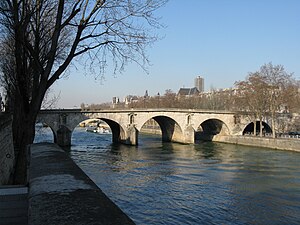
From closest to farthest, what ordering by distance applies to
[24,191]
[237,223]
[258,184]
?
1. [24,191]
2. [237,223]
3. [258,184]

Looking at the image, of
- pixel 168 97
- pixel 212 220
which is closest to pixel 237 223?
pixel 212 220

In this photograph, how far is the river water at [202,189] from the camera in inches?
412

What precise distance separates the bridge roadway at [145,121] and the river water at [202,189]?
1292 centimetres

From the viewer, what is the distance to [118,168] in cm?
2041

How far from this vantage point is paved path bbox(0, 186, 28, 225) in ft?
11.2

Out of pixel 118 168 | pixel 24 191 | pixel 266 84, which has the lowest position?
pixel 118 168

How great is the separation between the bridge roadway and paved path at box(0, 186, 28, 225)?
31.3m

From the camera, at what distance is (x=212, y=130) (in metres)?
49.8

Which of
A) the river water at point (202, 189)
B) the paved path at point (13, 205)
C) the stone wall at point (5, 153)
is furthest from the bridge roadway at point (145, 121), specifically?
the paved path at point (13, 205)

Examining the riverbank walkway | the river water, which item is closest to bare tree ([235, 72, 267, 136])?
the river water

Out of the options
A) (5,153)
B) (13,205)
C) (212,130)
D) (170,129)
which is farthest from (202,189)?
(212,130)

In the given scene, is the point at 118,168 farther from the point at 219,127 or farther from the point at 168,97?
the point at 168,97

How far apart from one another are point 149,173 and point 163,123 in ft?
95.5

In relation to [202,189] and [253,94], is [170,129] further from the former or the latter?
[202,189]
